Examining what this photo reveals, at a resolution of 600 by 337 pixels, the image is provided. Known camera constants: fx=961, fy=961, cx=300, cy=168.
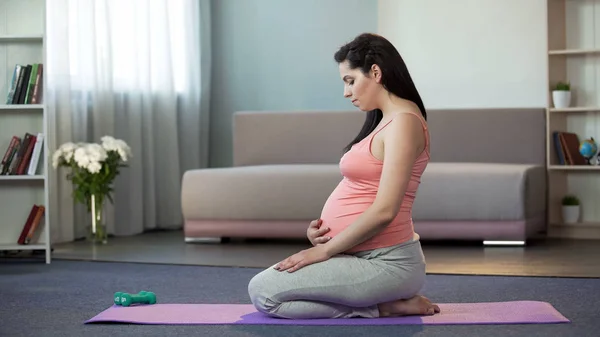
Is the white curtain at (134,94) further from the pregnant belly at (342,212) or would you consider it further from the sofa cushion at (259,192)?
the pregnant belly at (342,212)

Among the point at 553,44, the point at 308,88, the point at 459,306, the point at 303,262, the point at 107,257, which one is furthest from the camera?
the point at 308,88

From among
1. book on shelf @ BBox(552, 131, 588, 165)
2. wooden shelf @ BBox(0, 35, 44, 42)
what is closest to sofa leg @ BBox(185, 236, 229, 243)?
wooden shelf @ BBox(0, 35, 44, 42)

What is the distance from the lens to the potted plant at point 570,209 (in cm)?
592

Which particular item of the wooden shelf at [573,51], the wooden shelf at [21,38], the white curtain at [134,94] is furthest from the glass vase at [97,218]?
the wooden shelf at [573,51]

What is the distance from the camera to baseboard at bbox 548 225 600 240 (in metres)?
5.81

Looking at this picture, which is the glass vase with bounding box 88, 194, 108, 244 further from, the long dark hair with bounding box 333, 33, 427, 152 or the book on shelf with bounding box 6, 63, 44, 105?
the long dark hair with bounding box 333, 33, 427, 152

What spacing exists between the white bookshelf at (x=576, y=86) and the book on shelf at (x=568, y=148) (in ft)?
0.14

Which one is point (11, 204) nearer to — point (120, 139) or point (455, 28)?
point (120, 139)

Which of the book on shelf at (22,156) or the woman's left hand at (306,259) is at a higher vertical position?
the book on shelf at (22,156)

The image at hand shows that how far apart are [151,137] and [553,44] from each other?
2.68 m

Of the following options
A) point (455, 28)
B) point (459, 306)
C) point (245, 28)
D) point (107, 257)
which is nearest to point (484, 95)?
point (455, 28)

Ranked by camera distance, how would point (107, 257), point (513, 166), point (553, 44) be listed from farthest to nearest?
point (553, 44) → point (513, 166) → point (107, 257)

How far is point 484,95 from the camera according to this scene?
647 cm

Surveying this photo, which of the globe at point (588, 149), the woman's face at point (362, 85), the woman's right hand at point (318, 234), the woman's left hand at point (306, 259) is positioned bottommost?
the woman's left hand at point (306, 259)
